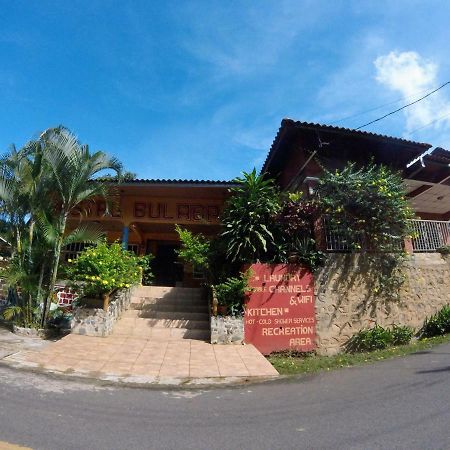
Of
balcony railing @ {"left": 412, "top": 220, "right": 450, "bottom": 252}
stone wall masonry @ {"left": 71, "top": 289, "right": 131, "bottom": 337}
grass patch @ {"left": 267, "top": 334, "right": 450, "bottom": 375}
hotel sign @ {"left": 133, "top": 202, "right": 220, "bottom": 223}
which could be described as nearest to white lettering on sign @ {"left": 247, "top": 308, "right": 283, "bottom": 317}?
grass patch @ {"left": 267, "top": 334, "right": 450, "bottom": 375}

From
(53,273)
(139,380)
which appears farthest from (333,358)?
(53,273)

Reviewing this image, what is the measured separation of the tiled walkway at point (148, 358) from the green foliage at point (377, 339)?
2517mm

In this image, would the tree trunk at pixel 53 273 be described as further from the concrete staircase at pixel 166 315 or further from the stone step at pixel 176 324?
the stone step at pixel 176 324

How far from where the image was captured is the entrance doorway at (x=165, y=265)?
15.2 meters

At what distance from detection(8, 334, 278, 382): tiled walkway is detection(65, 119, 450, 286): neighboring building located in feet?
11.5

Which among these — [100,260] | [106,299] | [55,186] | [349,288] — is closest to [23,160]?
[55,186]

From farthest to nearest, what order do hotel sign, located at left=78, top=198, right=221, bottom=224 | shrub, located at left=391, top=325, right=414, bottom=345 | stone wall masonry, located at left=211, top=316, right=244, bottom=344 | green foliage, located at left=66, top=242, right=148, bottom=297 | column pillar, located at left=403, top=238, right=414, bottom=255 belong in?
1. hotel sign, located at left=78, top=198, right=221, bottom=224
2. column pillar, located at left=403, top=238, right=414, bottom=255
3. shrub, located at left=391, top=325, right=414, bottom=345
4. green foliage, located at left=66, top=242, right=148, bottom=297
5. stone wall masonry, located at left=211, top=316, right=244, bottom=344

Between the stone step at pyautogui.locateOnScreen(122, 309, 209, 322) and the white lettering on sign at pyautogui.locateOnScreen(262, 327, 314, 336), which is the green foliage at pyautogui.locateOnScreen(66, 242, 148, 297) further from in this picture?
the white lettering on sign at pyautogui.locateOnScreen(262, 327, 314, 336)

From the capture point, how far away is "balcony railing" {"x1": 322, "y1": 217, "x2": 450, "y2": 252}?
28.0 feet

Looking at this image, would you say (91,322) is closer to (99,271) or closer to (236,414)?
(99,271)

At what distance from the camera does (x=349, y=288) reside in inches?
326

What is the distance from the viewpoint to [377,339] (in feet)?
26.0

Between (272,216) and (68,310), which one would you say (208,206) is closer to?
(272,216)

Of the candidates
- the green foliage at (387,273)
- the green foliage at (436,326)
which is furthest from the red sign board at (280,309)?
the green foliage at (436,326)
